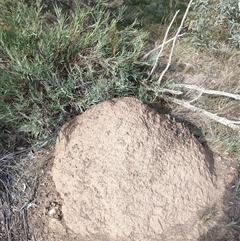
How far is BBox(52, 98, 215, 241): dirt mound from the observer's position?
81.8 inches

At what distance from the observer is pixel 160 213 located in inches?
A: 82.3

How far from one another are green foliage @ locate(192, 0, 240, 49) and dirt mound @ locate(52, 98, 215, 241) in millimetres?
1153

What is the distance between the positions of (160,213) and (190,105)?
777mm

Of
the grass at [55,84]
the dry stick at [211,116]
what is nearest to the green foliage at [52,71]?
the grass at [55,84]

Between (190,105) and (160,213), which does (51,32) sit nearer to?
(190,105)

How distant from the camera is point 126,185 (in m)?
2.08

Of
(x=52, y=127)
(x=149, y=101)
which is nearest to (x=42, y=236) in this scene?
(x=52, y=127)

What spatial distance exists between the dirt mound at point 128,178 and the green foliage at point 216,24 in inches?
45.4

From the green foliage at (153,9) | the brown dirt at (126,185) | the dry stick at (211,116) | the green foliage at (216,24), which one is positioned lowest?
the brown dirt at (126,185)

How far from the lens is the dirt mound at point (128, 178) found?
6.82 ft

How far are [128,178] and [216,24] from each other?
5.62 feet

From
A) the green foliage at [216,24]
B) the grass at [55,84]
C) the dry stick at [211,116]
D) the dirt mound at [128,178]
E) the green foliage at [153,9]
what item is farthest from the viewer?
the green foliage at [153,9]

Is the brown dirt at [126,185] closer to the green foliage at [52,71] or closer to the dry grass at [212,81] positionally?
the green foliage at [52,71]

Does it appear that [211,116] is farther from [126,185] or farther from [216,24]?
[216,24]
